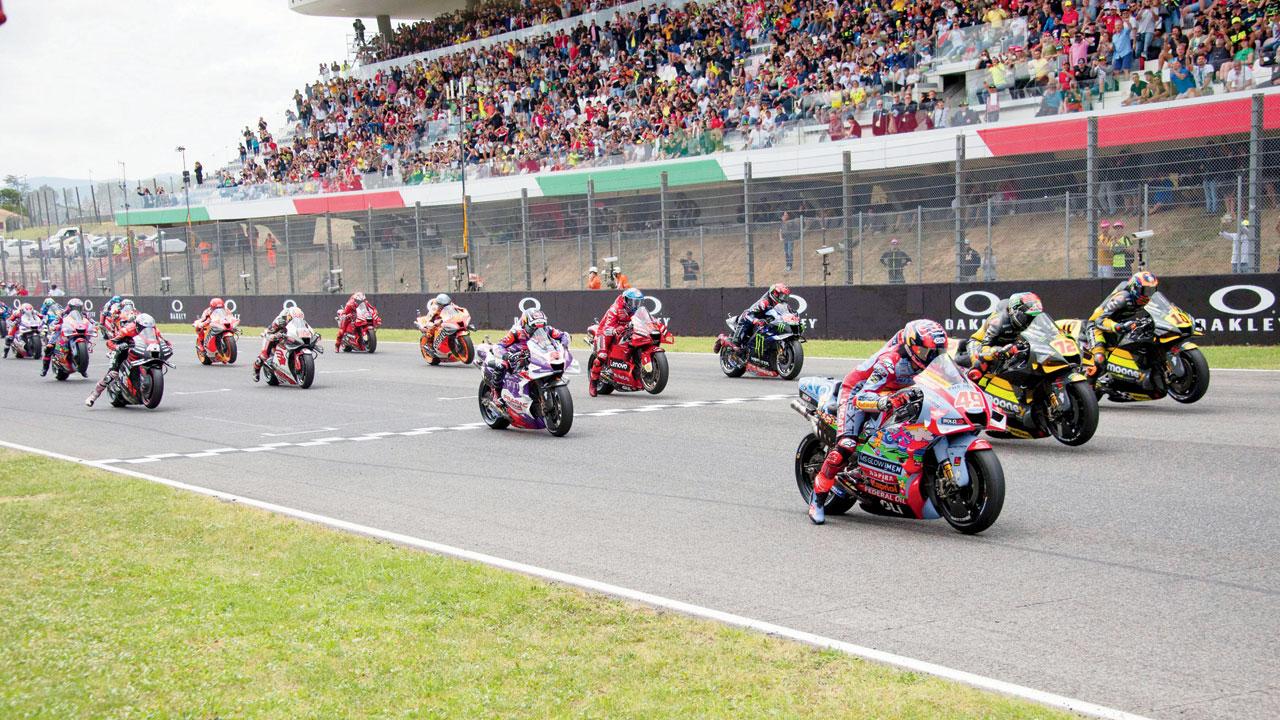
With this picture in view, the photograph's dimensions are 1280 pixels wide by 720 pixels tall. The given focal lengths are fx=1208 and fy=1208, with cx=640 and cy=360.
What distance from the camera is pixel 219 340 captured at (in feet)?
81.6

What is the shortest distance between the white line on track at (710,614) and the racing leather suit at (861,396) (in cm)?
211

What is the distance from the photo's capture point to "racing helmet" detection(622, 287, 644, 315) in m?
16.4

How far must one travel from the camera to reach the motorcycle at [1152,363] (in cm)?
1329

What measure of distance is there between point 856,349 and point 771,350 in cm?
381

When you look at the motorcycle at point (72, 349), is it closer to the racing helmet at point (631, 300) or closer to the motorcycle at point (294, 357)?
the motorcycle at point (294, 357)

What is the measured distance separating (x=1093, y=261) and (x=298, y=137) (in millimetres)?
40731

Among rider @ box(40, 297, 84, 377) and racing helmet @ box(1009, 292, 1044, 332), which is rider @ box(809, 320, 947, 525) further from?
rider @ box(40, 297, 84, 377)

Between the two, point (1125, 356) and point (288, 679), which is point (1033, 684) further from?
point (1125, 356)

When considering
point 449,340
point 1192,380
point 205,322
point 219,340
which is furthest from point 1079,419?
point 205,322

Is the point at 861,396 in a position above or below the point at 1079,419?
above

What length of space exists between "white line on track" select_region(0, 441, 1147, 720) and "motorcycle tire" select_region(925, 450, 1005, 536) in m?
2.29

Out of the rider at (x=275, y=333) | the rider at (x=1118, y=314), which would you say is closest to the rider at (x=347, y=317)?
the rider at (x=275, y=333)

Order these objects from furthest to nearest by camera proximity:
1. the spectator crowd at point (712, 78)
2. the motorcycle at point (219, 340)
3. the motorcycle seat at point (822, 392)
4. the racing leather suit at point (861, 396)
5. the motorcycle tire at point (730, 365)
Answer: the spectator crowd at point (712, 78) < the motorcycle at point (219, 340) < the motorcycle tire at point (730, 365) < the motorcycle seat at point (822, 392) < the racing leather suit at point (861, 396)

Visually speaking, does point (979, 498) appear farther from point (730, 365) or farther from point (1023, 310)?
point (730, 365)
